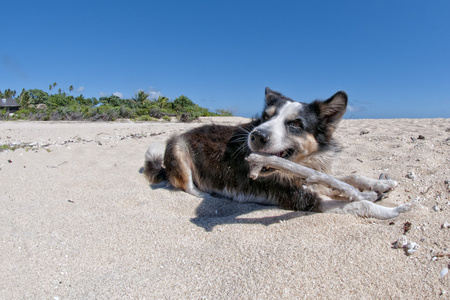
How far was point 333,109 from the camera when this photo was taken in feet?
11.0

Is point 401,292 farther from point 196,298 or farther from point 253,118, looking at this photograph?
point 253,118

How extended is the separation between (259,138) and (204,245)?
1107mm

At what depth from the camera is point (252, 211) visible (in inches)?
129

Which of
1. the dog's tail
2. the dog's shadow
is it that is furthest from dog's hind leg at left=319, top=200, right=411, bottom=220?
the dog's tail

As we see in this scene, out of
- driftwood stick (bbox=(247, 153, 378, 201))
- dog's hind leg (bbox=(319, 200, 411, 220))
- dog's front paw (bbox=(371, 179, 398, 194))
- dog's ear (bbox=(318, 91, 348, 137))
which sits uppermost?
dog's ear (bbox=(318, 91, 348, 137))

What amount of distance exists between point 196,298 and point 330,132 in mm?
2478

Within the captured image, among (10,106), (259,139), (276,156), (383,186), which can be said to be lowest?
(383,186)

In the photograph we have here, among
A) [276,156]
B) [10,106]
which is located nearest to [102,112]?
[276,156]

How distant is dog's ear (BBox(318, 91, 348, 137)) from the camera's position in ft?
10.7

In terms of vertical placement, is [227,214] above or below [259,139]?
below

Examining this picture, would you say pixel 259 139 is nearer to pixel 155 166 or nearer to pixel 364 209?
pixel 364 209

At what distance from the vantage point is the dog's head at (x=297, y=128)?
287 centimetres

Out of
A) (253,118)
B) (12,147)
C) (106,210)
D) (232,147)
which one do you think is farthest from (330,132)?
(12,147)

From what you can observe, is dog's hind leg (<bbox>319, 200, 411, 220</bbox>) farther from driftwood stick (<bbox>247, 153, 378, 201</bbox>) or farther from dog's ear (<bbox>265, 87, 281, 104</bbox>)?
dog's ear (<bbox>265, 87, 281, 104</bbox>)
